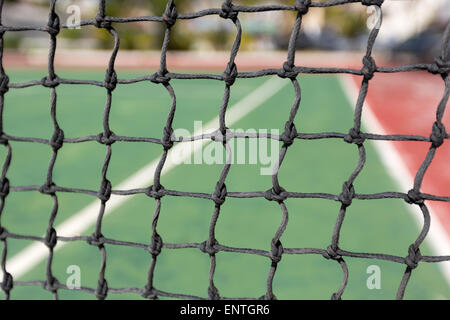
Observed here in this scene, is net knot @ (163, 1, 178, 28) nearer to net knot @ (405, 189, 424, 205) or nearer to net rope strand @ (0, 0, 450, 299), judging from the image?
net rope strand @ (0, 0, 450, 299)

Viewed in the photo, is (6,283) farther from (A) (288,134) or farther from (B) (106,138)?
(A) (288,134)

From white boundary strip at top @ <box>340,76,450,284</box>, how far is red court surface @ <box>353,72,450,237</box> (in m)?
0.05

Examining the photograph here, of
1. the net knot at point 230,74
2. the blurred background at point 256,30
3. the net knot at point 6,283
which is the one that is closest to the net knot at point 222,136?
the net knot at point 230,74

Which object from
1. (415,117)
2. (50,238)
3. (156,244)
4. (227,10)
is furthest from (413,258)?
(415,117)

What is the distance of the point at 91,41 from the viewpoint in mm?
21719

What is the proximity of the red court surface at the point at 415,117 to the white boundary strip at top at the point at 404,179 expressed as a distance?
0.05 m

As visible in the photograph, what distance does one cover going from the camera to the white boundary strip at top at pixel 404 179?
2504 millimetres

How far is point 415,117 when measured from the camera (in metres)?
6.89

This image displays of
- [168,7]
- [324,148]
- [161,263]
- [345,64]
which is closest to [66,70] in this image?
[345,64]

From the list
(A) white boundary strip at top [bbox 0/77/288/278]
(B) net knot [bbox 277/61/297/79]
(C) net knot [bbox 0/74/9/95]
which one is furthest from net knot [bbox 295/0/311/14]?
(A) white boundary strip at top [bbox 0/77/288/278]

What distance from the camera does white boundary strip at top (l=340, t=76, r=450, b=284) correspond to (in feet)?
8.21

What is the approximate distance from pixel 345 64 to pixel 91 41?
12043 millimetres

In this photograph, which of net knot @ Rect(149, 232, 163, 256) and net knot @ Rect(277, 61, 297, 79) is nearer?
net knot @ Rect(277, 61, 297, 79)
